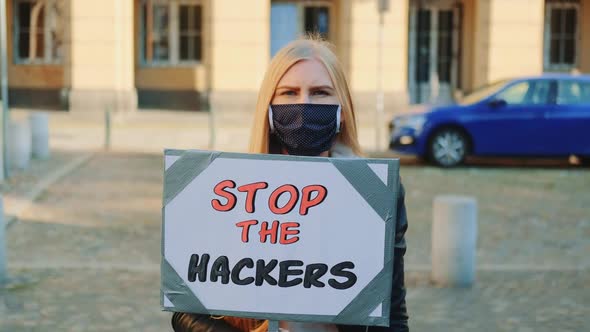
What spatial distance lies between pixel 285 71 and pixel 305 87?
0.24ft

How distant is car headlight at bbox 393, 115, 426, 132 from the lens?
57.7ft

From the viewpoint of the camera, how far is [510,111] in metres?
17.4

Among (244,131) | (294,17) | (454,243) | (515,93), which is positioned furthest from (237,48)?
(454,243)

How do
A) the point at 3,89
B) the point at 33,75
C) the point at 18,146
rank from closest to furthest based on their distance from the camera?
the point at 3,89 < the point at 18,146 < the point at 33,75

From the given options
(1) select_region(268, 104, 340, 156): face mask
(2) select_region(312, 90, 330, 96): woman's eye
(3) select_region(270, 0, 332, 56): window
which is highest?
(3) select_region(270, 0, 332, 56): window

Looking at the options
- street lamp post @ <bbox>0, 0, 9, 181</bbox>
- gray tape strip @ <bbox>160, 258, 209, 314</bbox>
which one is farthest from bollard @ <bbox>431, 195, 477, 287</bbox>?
street lamp post @ <bbox>0, 0, 9, 181</bbox>

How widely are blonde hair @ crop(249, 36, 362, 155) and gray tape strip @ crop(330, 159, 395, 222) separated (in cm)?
21

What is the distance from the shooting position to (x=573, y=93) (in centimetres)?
1759

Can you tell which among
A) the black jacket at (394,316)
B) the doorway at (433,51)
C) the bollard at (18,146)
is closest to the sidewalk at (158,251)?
the bollard at (18,146)

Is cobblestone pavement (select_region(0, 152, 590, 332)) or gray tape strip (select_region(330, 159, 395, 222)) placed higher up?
gray tape strip (select_region(330, 159, 395, 222))

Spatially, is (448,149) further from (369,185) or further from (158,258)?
(369,185)

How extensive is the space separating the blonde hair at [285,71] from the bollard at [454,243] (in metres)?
5.48

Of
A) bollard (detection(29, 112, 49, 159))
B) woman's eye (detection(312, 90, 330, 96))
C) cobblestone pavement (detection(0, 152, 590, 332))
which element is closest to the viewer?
woman's eye (detection(312, 90, 330, 96))

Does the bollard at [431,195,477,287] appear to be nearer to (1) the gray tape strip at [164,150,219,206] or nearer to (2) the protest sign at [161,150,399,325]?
(2) the protest sign at [161,150,399,325]
